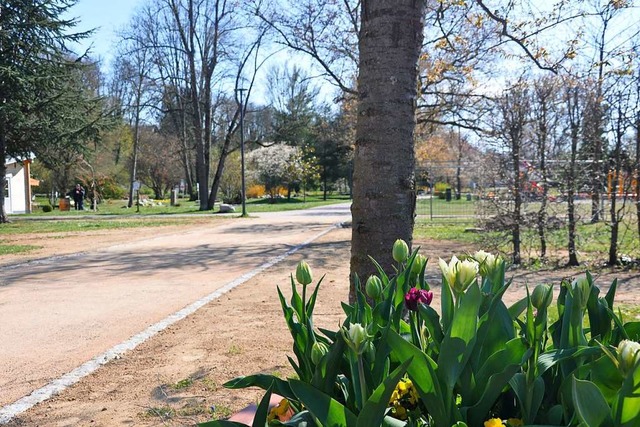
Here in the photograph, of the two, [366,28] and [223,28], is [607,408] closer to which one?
[366,28]

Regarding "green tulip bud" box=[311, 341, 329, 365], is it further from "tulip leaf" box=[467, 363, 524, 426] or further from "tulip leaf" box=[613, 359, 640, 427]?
"tulip leaf" box=[613, 359, 640, 427]

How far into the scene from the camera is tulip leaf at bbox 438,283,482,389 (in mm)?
1295

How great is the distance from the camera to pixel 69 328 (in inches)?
219

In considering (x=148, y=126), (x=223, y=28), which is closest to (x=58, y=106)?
(x=223, y=28)

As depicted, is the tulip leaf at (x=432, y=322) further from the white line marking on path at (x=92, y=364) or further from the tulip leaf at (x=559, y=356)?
the white line marking on path at (x=92, y=364)

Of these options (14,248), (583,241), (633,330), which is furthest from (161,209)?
(633,330)

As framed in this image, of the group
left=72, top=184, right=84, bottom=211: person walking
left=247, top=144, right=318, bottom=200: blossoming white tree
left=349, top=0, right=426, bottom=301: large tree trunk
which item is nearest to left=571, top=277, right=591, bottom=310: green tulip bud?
left=349, top=0, right=426, bottom=301: large tree trunk

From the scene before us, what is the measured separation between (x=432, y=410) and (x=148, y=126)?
5250 cm

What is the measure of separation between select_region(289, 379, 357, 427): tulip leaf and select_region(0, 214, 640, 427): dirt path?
205 cm

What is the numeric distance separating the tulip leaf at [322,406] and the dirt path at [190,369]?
2045 mm

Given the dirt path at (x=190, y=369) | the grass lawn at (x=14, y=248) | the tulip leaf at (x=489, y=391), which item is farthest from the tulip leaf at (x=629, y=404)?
the grass lawn at (x=14, y=248)

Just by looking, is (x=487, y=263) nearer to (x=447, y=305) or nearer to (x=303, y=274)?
Result: (x=447, y=305)

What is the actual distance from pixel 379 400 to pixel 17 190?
38.8 metres

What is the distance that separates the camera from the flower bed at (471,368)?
45.7 inches
